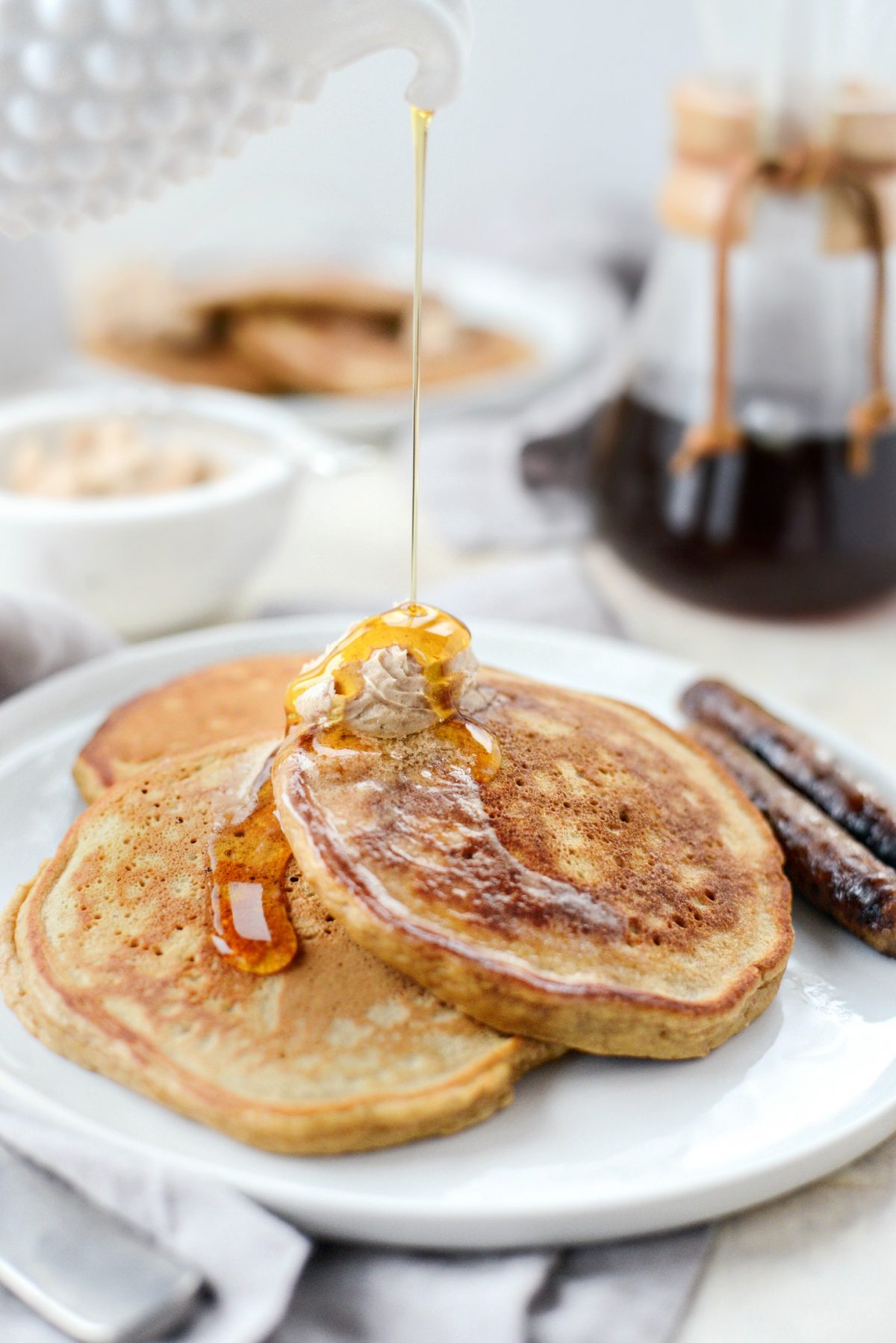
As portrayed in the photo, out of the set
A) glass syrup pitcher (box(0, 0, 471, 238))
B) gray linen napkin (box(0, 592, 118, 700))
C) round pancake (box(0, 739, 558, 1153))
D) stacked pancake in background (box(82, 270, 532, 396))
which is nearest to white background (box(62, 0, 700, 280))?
stacked pancake in background (box(82, 270, 532, 396))

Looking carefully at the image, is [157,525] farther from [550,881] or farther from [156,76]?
[550,881]

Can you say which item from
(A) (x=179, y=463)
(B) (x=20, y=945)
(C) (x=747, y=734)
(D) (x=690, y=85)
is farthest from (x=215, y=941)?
(D) (x=690, y=85)

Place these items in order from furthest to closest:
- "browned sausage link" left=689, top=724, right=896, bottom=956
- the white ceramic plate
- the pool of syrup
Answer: the pool of syrup, "browned sausage link" left=689, top=724, right=896, bottom=956, the white ceramic plate

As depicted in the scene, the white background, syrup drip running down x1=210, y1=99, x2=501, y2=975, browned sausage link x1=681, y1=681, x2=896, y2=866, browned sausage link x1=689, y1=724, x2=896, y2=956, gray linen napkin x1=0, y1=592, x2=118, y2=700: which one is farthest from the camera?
the white background

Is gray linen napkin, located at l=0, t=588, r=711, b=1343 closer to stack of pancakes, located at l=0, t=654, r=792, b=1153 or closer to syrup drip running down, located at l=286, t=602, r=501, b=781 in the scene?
stack of pancakes, located at l=0, t=654, r=792, b=1153

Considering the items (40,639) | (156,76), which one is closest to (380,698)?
(156,76)

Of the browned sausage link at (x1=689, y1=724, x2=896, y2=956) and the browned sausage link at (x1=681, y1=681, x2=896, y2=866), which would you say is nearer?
the browned sausage link at (x1=689, y1=724, x2=896, y2=956)

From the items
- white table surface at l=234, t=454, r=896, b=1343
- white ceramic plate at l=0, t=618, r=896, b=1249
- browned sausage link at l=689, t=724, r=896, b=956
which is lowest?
white table surface at l=234, t=454, r=896, b=1343

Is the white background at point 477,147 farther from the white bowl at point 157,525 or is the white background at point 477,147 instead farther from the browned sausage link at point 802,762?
the browned sausage link at point 802,762
